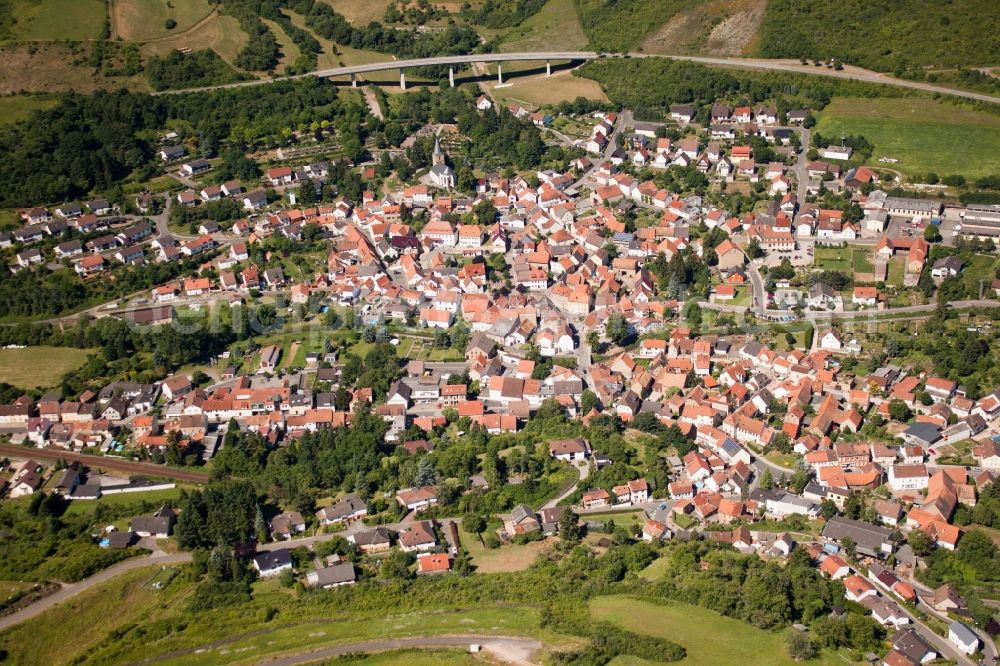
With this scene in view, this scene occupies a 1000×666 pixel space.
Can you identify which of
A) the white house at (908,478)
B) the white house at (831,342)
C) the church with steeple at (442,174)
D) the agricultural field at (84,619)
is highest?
the church with steeple at (442,174)

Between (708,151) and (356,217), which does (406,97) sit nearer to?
(356,217)

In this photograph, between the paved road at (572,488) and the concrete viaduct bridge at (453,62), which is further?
the concrete viaduct bridge at (453,62)

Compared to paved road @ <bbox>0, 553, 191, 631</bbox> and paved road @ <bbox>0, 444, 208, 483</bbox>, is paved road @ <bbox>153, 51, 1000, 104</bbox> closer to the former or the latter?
paved road @ <bbox>0, 444, 208, 483</bbox>

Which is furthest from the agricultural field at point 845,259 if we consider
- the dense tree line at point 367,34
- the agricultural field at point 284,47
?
the agricultural field at point 284,47

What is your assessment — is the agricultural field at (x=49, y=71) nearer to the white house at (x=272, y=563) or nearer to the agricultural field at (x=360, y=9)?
the agricultural field at (x=360, y=9)

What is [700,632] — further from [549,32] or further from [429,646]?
[549,32]

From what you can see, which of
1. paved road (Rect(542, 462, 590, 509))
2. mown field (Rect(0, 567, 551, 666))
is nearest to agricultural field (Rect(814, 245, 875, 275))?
paved road (Rect(542, 462, 590, 509))
